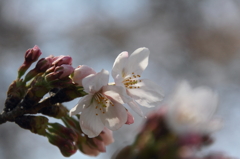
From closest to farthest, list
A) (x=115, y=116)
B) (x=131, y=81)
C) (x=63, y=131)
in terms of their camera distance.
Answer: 1. (x=115, y=116)
2. (x=131, y=81)
3. (x=63, y=131)

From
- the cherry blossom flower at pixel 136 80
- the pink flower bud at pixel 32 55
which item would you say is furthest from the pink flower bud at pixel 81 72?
the pink flower bud at pixel 32 55

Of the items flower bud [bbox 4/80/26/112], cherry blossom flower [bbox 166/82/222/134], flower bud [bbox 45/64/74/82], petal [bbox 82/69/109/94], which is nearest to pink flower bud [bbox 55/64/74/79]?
flower bud [bbox 45/64/74/82]

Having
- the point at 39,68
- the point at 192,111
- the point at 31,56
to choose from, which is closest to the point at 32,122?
the point at 39,68

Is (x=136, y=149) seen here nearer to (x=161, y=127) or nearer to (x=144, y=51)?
(x=161, y=127)

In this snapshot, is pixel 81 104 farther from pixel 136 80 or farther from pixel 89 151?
pixel 89 151

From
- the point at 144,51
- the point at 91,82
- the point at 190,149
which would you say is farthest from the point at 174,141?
the point at 144,51

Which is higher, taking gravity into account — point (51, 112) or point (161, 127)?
point (51, 112)

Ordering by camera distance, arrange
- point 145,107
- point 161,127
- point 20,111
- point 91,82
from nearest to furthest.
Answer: point 161,127, point 91,82, point 20,111, point 145,107
